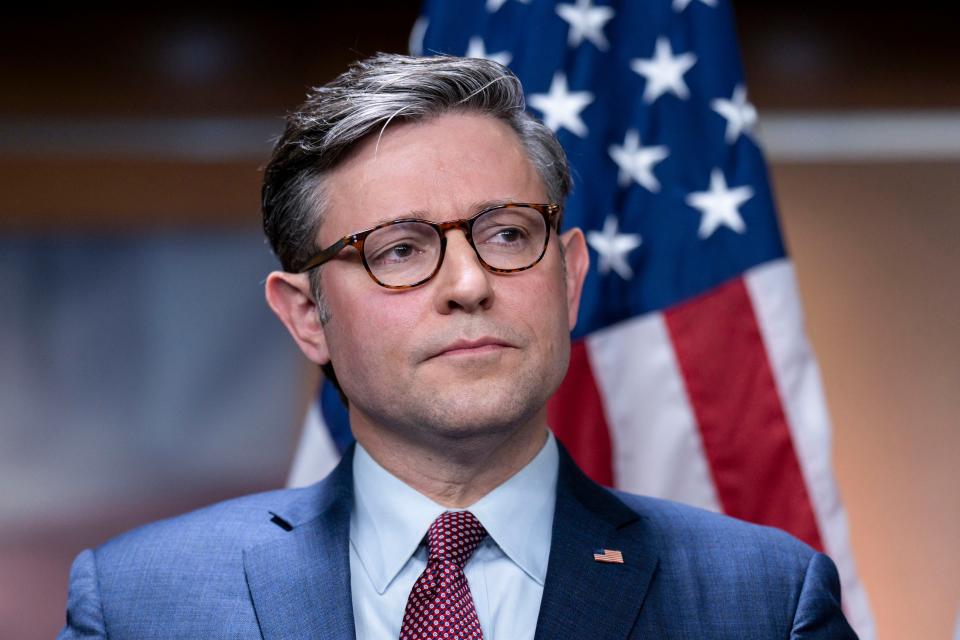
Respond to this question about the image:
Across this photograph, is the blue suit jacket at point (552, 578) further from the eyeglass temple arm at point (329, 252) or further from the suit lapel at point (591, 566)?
the eyeglass temple arm at point (329, 252)

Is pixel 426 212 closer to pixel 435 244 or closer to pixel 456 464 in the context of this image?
pixel 435 244

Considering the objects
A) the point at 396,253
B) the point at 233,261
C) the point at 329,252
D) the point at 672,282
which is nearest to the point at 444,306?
the point at 396,253

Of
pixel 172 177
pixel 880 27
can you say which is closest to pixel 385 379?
pixel 172 177

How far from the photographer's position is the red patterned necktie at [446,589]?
4.74 ft

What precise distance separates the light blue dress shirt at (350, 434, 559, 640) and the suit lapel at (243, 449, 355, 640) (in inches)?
1.3

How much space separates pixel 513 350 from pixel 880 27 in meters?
2.31

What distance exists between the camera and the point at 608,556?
1564 mm

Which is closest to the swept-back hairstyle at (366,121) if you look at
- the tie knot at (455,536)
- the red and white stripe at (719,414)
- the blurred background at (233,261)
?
the tie knot at (455,536)

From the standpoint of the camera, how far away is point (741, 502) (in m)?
2.25

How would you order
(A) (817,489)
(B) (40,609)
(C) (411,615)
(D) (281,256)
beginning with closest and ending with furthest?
1. (C) (411,615)
2. (D) (281,256)
3. (A) (817,489)
4. (B) (40,609)

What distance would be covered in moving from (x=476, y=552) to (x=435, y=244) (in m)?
0.43

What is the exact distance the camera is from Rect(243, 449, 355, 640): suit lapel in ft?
4.89

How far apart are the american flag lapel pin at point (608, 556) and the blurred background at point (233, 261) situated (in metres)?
1.77

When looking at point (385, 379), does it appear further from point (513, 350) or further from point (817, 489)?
point (817, 489)
